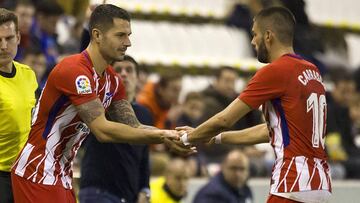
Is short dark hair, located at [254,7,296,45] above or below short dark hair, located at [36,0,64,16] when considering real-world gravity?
above

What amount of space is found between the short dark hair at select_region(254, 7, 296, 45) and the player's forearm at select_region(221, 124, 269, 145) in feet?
3.05

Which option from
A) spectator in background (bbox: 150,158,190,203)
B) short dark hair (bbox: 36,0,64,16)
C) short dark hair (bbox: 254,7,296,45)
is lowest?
spectator in background (bbox: 150,158,190,203)

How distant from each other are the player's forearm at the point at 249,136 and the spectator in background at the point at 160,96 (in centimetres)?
504

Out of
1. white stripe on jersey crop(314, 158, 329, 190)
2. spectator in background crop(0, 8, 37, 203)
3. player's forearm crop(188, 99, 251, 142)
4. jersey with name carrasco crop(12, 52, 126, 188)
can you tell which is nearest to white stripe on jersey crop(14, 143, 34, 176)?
jersey with name carrasco crop(12, 52, 126, 188)

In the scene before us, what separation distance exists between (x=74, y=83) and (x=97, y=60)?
33cm

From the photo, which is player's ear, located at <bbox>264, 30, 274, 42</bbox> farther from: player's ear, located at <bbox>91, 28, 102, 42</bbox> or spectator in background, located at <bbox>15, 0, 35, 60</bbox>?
spectator in background, located at <bbox>15, 0, 35, 60</bbox>

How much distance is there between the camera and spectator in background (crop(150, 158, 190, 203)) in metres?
11.9

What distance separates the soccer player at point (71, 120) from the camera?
7.80 metres

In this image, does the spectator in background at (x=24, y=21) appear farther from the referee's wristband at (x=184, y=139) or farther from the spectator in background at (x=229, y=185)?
the referee's wristband at (x=184, y=139)

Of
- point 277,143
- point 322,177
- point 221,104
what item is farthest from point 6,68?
point 221,104

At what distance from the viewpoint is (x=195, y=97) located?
14242 mm

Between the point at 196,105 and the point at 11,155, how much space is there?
5814 mm

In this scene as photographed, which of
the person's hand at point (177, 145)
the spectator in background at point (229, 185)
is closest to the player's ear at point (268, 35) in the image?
the person's hand at point (177, 145)

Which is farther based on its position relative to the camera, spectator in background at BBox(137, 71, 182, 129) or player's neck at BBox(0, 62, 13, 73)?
spectator in background at BBox(137, 71, 182, 129)
